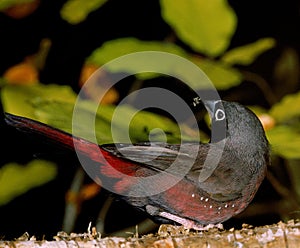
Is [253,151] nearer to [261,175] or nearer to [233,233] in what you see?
[261,175]

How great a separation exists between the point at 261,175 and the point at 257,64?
2.38 meters

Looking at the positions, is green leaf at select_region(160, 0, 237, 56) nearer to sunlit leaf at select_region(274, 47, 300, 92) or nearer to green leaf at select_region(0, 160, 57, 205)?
green leaf at select_region(0, 160, 57, 205)

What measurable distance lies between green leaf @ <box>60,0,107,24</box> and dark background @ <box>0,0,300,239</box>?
3.68 ft

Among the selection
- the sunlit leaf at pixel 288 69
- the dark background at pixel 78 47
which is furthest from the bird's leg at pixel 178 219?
the sunlit leaf at pixel 288 69

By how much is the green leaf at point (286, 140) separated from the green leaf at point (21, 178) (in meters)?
1.13

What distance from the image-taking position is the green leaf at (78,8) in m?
2.75

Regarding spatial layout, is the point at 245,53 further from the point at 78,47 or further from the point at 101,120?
the point at 78,47

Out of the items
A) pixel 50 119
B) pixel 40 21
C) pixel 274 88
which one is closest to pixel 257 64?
pixel 274 88

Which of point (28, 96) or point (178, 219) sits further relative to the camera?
point (28, 96)

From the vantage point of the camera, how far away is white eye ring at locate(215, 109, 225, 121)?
2553 mm

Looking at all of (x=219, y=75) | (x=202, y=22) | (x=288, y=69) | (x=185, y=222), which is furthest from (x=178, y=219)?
(x=288, y=69)

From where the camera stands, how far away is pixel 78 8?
2.79 m

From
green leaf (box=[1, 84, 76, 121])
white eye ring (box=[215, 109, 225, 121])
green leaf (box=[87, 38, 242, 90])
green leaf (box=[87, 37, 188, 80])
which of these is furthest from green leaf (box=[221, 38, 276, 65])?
green leaf (box=[1, 84, 76, 121])

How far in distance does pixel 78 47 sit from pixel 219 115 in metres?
2.01
